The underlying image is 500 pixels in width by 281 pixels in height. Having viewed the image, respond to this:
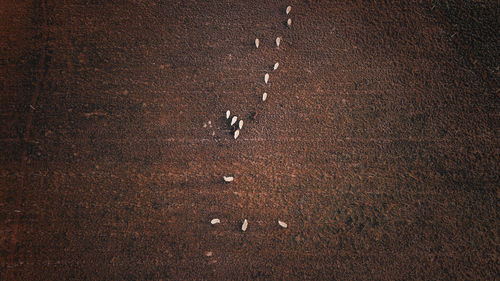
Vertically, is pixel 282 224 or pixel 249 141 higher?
pixel 249 141

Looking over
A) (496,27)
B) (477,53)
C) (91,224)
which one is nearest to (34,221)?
(91,224)

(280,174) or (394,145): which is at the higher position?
(394,145)

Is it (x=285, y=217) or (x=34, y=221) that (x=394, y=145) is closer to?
(x=285, y=217)

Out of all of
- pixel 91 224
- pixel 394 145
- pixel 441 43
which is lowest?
pixel 91 224

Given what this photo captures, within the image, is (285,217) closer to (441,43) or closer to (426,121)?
(426,121)

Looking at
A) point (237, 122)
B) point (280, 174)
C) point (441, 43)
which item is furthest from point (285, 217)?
point (441, 43)

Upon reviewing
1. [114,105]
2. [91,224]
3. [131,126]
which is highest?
[114,105]
